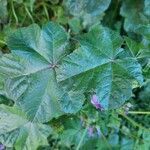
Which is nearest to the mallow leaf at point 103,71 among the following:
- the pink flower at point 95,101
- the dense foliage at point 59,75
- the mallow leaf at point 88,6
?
the dense foliage at point 59,75

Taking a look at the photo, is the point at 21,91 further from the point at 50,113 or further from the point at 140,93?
the point at 140,93

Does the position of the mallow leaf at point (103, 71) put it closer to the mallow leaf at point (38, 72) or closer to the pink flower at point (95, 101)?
the mallow leaf at point (38, 72)

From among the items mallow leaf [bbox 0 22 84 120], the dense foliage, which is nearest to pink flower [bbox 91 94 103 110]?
the dense foliage

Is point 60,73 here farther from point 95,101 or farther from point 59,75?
point 95,101

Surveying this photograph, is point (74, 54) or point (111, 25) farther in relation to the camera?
point (111, 25)

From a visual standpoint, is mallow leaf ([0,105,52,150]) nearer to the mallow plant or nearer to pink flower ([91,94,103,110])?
the mallow plant

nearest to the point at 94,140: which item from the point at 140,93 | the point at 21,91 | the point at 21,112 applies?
the point at 140,93
